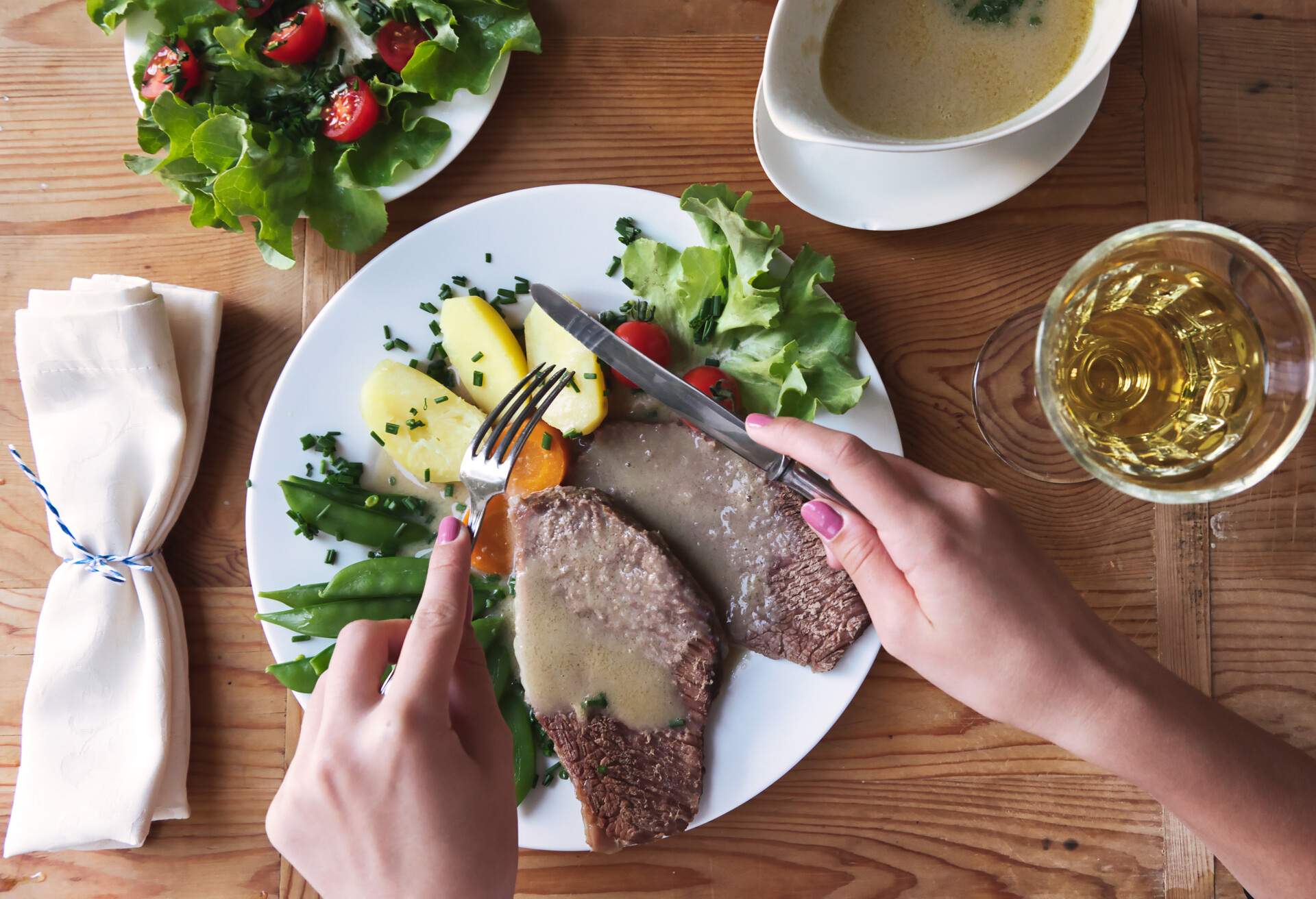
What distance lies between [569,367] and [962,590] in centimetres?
98

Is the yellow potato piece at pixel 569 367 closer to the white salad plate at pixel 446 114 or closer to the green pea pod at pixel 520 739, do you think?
the white salad plate at pixel 446 114

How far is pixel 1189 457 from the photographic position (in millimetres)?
1788

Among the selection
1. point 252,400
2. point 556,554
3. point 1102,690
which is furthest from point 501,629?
point 1102,690

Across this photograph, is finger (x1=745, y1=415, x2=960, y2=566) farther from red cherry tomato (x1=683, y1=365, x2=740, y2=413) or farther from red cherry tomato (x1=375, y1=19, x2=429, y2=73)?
red cherry tomato (x1=375, y1=19, x2=429, y2=73)

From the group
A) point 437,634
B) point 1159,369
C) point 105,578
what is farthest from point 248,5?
point 1159,369

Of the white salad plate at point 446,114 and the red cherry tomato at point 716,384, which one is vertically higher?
the white salad plate at point 446,114

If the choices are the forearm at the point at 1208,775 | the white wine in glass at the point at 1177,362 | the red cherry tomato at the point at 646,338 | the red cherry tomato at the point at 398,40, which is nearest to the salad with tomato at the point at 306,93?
the red cherry tomato at the point at 398,40

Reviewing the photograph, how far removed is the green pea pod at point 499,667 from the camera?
81.0 inches

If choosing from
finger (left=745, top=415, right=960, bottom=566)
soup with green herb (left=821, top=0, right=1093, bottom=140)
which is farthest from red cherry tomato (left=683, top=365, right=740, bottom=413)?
soup with green herb (left=821, top=0, right=1093, bottom=140)

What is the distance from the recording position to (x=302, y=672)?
2.01m

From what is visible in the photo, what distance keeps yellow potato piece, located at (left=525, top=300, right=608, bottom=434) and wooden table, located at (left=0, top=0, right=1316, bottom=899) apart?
1.32 ft

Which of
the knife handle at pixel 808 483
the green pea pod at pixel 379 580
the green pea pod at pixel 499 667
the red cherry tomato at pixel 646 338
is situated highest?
the red cherry tomato at pixel 646 338

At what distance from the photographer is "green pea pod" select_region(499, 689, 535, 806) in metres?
1.99

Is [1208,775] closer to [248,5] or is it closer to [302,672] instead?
[302,672]
